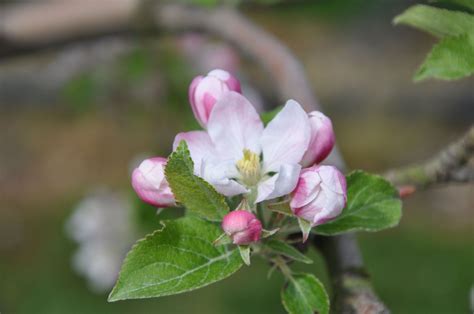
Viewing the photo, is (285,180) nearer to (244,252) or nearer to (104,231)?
(244,252)

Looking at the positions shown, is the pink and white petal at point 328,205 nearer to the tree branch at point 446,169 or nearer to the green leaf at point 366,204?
the green leaf at point 366,204

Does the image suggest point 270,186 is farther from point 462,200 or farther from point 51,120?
point 51,120

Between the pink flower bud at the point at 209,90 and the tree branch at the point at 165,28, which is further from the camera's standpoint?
the tree branch at the point at 165,28

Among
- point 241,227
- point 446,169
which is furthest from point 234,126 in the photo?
point 446,169

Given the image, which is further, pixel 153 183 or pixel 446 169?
pixel 446 169

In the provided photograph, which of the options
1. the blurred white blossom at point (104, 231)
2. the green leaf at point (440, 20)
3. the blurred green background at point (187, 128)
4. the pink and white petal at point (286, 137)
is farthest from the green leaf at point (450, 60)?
the blurred white blossom at point (104, 231)

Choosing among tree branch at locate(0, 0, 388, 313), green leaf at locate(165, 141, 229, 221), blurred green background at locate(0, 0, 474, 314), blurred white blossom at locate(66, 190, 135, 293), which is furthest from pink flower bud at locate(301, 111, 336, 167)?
blurred white blossom at locate(66, 190, 135, 293)
